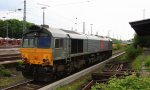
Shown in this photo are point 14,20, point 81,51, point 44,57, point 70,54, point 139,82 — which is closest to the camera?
point 139,82

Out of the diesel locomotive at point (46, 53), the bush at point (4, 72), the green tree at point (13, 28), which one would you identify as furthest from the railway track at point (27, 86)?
the green tree at point (13, 28)

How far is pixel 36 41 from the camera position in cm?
1641

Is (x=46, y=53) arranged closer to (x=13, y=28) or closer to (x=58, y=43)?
(x=58, y=43)

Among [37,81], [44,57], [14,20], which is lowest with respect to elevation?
[37,81]

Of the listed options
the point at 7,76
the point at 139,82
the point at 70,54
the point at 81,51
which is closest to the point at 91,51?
the point at 81,51

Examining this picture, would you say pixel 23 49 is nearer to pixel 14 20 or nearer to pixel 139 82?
pixel 139 82

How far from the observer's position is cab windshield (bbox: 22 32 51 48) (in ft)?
52.2

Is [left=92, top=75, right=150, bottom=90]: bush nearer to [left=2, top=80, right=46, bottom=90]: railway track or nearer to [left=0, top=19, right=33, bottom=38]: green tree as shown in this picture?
[left=2, top=80, right=46, bottom=90]: railway track

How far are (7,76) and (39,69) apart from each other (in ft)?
9.66

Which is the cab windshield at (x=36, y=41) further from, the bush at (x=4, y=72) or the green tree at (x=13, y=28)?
the green tree at (x=13, y=28)

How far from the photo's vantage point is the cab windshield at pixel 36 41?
52.2ft

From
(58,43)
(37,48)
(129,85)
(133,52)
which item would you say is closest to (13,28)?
(133,52)

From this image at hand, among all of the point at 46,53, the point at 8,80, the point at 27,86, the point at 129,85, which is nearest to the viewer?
the point at 129,85

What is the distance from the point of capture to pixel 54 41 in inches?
627
